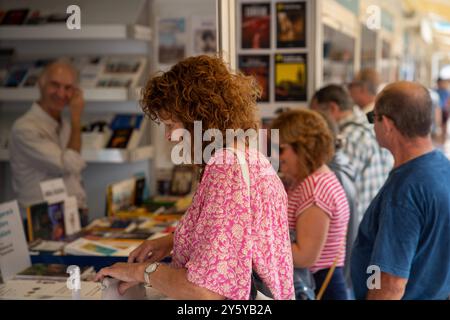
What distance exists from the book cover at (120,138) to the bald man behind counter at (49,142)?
1.15 feet

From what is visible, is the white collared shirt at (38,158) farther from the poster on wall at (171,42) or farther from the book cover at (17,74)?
the poster on wall at (171,42)

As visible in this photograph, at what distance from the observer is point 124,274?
1.76 m

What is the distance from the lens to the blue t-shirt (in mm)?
2145

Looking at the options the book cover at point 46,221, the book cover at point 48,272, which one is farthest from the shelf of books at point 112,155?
the book cover at point 48,272

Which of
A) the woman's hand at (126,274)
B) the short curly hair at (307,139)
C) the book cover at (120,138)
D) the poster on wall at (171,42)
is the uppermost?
the poster on wall at (171,42)

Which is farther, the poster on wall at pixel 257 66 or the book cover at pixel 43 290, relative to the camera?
the poster on wall at pixel 257 66

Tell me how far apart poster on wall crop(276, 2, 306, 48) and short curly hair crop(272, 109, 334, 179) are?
1425 mm

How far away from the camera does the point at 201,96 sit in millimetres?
1665

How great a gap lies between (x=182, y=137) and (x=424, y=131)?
102cm

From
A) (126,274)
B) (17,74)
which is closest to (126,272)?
(126,274)

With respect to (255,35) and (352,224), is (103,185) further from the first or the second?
(352,224)

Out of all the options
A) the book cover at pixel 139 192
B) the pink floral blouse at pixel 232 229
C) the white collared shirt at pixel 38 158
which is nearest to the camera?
the pink floral blouse at pixel 232 229

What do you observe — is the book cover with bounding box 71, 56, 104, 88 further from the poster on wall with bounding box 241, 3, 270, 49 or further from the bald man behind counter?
the poster on wall with bounding box 241, 3, 270, 49

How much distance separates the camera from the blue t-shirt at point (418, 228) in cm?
214
